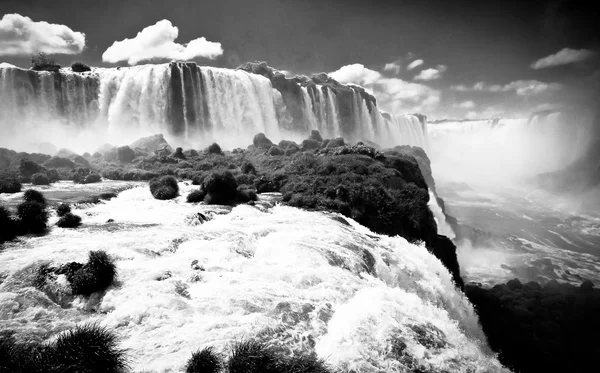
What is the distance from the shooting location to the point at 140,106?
168 feet

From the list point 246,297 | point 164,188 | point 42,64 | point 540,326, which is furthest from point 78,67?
point 540,326

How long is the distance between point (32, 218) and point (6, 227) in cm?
94

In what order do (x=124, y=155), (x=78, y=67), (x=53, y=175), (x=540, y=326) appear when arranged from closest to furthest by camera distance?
(x=540, y=326)
(x=53, y=175)
(x=124, y=155)
(x=78, y=67)

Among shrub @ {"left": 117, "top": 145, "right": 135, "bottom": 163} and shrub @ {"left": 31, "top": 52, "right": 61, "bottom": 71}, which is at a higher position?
shrub @ {"left": 31, "top": 52, "right": 61, "bottom": 71}

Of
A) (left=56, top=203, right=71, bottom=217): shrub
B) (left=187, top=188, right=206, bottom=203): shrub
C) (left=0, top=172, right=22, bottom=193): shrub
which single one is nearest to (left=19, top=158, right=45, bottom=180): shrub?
(left=0, top=172, right=22, bottom=193): shrub

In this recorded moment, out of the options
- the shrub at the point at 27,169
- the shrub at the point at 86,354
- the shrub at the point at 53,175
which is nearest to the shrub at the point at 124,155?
the shrub at the point at 53,175

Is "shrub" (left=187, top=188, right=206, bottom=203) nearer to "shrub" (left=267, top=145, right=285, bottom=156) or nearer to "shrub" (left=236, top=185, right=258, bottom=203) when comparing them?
"shrub" (left=236, top=185, right=258, bottom=203)

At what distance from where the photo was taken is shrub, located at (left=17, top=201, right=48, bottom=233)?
1169 cm

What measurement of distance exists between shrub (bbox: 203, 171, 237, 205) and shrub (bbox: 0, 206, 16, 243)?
9090 mm

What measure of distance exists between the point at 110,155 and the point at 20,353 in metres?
41.1

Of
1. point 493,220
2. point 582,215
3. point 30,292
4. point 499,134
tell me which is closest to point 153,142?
point 30,292

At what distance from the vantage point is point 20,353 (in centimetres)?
519

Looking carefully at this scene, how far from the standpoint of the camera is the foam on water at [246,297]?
6.70m

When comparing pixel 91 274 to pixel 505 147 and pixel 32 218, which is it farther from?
pixel 505 147
